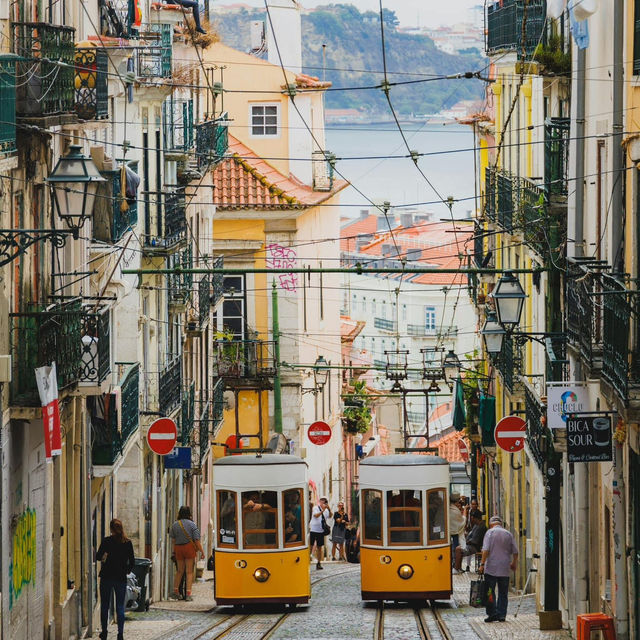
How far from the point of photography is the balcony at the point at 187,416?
28641mm

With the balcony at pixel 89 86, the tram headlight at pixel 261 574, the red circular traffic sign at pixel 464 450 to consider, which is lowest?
the red circular traffic sign at pixel 464 450

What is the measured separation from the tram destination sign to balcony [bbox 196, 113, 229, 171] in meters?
16.7

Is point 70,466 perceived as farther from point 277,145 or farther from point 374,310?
→ point 374,310

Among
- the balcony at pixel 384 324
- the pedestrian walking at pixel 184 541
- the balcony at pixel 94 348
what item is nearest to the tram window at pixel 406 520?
the pedestrian walking at pixel 184 541

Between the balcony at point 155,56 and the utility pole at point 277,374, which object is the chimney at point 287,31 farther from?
the balcony at point 155,56

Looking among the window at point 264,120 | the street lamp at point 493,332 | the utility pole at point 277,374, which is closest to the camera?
the street lamp at point 493,332

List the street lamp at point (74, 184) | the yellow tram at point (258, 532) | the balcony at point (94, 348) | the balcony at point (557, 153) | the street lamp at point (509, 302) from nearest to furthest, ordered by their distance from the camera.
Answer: the street lamp at point (74, 184) → the balcony at point (94, 348) → the street lamp at point (509, 302) → the balcony at point (557, 153) → the yellow tram at point (258, 532)

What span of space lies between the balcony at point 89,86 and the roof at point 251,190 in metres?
20.4

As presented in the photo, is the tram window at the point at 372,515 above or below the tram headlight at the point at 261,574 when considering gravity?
above

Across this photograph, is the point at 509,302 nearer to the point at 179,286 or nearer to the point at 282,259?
the point at 179,286

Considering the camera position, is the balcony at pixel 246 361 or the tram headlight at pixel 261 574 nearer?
the tram headlight at pixel 261 574

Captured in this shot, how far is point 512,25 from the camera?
25.7 meters

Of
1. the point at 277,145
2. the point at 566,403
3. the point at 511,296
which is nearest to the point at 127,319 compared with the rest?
the point at 511,296

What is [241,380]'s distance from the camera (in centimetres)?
3703
